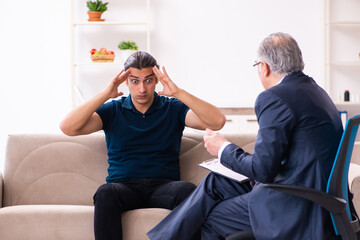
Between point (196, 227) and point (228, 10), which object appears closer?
point (196, 227)

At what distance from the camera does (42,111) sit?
16.1 ft

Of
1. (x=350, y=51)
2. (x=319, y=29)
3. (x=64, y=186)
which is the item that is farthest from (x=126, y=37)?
(x=64, y=186)

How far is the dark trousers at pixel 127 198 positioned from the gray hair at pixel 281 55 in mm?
776

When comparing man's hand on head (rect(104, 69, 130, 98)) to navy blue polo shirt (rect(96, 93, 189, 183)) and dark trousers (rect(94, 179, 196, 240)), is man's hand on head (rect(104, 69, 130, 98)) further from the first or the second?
dark trousers (rect(94, 179, 196, 240))

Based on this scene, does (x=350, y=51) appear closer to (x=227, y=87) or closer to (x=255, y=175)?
(x=227, y=87)

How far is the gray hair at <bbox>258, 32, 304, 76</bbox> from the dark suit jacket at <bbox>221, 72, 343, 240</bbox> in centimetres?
11

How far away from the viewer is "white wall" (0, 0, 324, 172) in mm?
4836

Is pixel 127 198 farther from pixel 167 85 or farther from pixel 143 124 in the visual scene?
Answer: pixel 167 85

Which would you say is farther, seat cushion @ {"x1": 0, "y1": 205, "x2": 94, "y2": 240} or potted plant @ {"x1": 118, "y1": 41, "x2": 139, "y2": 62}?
potted plant @ {"x1": 118, "y1": 41, "x2": 139, "y2": 62}

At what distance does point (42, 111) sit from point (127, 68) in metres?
2.89

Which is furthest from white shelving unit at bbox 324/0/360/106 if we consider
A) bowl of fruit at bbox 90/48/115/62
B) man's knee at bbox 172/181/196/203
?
man's knee at bbox 172/181/196/203

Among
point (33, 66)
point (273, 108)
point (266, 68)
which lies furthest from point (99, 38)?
point (273, 108)

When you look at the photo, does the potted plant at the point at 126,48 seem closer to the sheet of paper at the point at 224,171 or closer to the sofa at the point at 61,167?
the sofa at the point at 61,167

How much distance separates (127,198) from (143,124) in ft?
1.42
